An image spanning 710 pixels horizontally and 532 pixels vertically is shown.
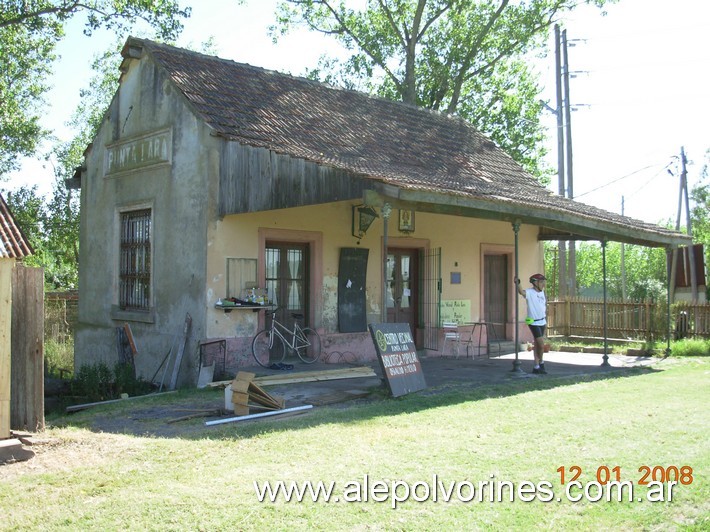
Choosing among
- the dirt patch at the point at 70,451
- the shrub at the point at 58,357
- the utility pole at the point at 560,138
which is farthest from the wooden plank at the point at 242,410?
the utility pole at the point at 560,138

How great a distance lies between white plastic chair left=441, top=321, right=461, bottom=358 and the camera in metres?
14.5

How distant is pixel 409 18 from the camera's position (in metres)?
25.8

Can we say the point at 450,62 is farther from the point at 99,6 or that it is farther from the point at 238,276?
the point at 238,276

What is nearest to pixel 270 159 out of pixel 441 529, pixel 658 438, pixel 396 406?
pixel 396 406

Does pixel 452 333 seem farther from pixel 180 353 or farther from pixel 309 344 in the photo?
pixel 180 353

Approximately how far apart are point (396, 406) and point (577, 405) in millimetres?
2206

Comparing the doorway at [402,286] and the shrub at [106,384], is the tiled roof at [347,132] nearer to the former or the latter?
the doorway at [402,286]

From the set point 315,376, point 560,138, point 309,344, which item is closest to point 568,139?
point 560,138

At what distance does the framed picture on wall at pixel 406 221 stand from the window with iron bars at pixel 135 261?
15.6ft

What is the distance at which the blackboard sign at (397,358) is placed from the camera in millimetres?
9258

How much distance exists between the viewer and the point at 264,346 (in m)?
11.9

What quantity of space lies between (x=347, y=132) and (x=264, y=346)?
4608mm

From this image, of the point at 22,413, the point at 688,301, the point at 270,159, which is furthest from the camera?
the point at 688,301

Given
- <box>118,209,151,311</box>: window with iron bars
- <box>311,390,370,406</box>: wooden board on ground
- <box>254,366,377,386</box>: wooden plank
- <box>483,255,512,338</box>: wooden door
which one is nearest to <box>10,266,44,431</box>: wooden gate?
<box>311,390,370,406</box>: wooden board on ground
